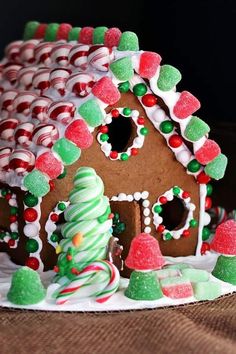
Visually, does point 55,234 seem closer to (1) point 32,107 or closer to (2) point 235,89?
(1) point 32,107

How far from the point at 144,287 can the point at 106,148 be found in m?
0.39

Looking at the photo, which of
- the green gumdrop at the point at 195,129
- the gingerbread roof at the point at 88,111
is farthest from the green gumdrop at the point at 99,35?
the green gumdrop at the point at 195,129

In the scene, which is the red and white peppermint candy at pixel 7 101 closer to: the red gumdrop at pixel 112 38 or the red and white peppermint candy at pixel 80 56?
the red and white peppermint candy at pixel 80 56

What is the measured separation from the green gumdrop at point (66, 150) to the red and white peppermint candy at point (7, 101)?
301 millimetres

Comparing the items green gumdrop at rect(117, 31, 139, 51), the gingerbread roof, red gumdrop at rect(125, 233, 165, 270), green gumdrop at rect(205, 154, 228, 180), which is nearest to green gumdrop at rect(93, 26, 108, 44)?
the gingerbread roof

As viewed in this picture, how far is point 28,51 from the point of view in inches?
94.5

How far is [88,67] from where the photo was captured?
2125 mm

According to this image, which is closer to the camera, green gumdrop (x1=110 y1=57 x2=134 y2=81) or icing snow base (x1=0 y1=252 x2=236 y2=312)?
icing snow base (x1=0 y1=252 x2=236 y2=312)

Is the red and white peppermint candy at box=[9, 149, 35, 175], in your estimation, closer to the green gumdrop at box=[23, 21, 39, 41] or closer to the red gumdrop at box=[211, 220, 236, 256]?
the red gumdrop at box=[211, 220, 236, 256]

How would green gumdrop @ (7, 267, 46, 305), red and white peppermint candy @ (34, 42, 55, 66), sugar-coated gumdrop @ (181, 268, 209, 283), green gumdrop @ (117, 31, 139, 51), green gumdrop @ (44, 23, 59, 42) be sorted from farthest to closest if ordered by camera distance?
green gumdrop @ (44, 23, 59, 42) < red and white peppermint candy @ (34, 42, 55, 66) < green gumdrop @ (117, 31, 139, 51) < sugar-coated gumdrop @ (181, 268, 209, 283) < green gumdrop @ (7, 267, 46, 305)

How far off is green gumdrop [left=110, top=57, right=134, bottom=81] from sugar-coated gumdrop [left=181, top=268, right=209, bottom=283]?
491 mm

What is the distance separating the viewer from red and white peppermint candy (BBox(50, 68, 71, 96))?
214 cm

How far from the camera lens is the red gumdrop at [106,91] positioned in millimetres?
2016

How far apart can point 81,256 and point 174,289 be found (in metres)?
0.23
